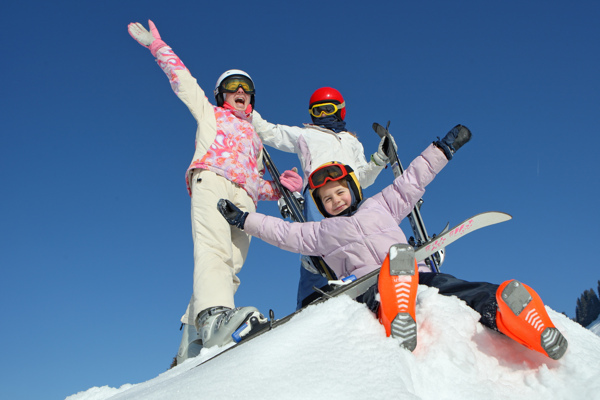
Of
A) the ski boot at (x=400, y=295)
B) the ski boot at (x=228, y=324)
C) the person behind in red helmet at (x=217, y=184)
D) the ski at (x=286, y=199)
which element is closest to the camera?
the ski boot at (x=400, y=295)

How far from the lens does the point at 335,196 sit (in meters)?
3.98

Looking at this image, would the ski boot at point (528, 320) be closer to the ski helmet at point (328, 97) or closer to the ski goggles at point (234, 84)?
the ski goggles at point (234, 84)

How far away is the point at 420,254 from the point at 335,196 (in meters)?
0.99

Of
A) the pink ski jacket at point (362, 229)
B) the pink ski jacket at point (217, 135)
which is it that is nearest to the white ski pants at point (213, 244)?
the pink ski jacket at point (217, 135)

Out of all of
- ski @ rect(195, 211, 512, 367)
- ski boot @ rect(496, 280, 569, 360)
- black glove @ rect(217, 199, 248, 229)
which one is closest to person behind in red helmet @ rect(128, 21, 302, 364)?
black glove @ rect(217, 199, 248, 229)

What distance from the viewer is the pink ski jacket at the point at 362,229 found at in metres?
3.48

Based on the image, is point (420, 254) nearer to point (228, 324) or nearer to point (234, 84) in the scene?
point (228, 324)

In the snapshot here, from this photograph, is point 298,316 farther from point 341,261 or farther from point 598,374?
point 598,374

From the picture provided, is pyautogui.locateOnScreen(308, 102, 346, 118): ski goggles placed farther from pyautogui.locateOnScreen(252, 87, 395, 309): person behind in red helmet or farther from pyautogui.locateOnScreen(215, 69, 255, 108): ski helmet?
pyautogui.locateOnScreen(215, 69, 255, 108): ski helmet

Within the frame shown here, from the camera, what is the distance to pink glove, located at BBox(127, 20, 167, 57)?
5223mm

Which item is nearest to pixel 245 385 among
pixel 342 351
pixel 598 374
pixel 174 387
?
pixel 174 387

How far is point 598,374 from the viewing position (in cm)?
205

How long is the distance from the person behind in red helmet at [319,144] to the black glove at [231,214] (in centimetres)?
121

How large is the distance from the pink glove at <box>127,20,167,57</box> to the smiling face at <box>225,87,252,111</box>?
917 mm
